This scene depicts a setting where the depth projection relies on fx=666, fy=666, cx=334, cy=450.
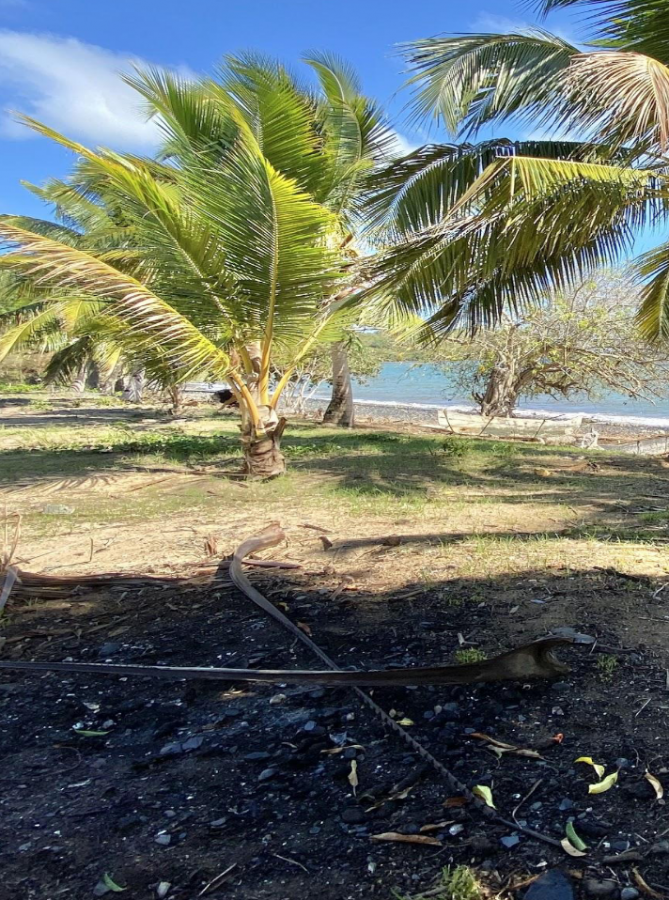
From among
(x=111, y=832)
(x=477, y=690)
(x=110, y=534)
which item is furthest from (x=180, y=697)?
(x=110, y=534)

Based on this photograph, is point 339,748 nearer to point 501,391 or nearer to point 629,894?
point 629,894

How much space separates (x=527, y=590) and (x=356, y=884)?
2.24 m

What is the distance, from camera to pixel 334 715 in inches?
99.8

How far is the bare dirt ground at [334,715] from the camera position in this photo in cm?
181

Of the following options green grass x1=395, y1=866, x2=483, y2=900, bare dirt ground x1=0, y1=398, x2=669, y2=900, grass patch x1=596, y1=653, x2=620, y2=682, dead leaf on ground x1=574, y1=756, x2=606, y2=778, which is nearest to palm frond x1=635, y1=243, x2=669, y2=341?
bare dirt ground x1=0, y1=398, x2=669, y2=900

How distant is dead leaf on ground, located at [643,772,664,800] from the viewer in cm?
194

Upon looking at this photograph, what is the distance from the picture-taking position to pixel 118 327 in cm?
775

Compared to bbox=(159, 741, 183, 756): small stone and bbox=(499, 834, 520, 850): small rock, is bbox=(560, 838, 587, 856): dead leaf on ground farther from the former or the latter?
bbox=(159, 741, 183, 756): small stone

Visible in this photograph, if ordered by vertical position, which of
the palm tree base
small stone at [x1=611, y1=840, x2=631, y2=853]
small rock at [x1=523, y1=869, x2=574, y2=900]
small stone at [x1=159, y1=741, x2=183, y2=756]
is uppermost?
the palm tree base

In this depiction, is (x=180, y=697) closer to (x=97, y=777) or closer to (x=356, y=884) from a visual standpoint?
(x=97, y=777)

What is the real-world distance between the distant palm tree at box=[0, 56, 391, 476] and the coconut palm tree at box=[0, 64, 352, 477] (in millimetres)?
14

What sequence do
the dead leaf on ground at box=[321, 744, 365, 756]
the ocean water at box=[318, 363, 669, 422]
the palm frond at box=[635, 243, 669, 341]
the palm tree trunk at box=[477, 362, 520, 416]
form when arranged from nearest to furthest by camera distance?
the dead leaf on ground at box=[321, 744, 365, 756] < the palm frond at box=[635, 243, 669, 341] < the palm tree trunk at box=[477, 362, 520, 416] < the ocean water at box=[318, 363, 669, 422]

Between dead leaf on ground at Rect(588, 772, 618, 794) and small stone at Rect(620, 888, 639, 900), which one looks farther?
dead leaf on ground at Rect(588, 772, 618, 794)

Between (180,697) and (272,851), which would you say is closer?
(272,851)
